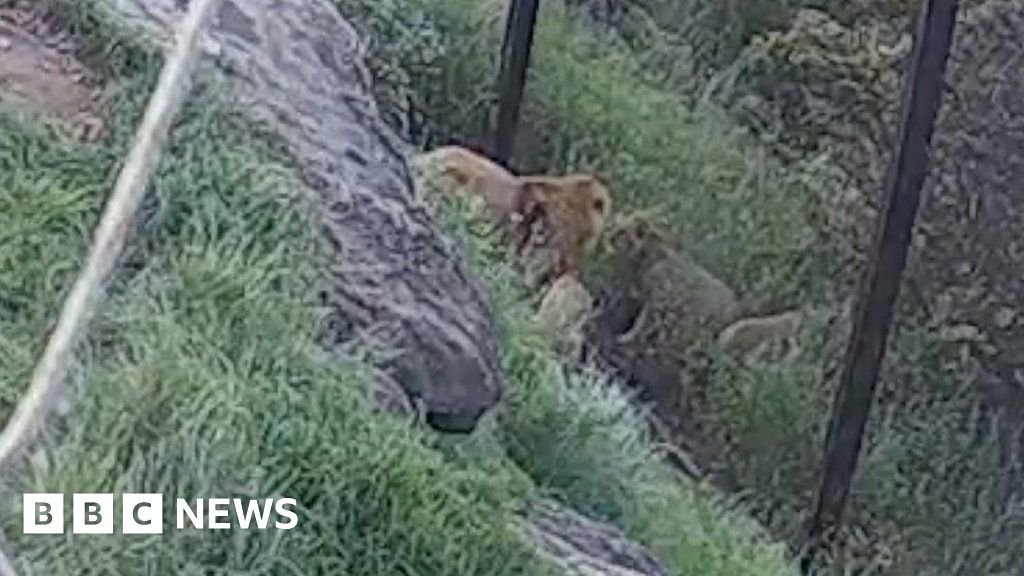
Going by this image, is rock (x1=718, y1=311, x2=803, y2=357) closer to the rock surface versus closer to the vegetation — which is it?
the rock surface

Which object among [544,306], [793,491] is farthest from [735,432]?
[544,306]

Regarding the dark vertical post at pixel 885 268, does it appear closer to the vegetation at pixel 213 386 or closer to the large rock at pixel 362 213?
the large rock at pixel 362 213

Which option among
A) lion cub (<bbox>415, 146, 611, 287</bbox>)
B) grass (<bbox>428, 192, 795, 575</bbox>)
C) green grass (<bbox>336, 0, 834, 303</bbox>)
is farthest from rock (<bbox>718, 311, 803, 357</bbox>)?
grass (<bbox>428, 192, 795, 575</bbox>)

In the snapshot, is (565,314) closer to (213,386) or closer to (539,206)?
(539,206)

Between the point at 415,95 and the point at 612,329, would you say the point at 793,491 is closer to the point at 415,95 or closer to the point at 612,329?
the point at 612,329

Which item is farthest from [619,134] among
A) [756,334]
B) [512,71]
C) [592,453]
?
[592,453]
